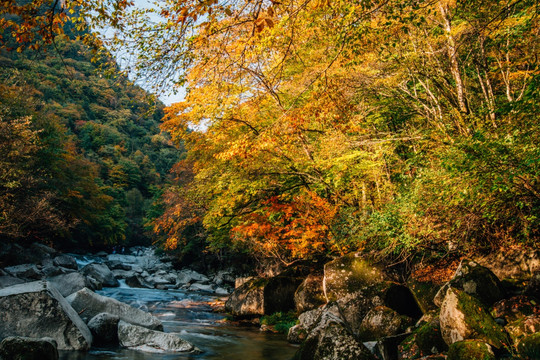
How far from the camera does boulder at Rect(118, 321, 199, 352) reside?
25.1ft

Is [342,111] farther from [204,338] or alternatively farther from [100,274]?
[100,274]

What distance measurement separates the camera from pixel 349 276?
32.8ft

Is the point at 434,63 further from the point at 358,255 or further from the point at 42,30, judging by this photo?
the point at 42,30

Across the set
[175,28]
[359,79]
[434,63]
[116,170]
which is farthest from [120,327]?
[116,170]

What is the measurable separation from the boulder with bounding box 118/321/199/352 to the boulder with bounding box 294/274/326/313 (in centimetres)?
428

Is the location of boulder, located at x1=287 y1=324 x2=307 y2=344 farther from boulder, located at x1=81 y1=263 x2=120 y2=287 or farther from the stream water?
boulder, located at x1=81 y1=263 x2=120 y2=287

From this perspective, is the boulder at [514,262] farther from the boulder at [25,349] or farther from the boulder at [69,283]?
the boulder at [69,283]

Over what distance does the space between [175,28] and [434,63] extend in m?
8.10

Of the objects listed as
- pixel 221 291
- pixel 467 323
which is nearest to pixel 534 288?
pixel 467 323

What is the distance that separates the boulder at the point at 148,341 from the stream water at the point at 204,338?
9.0 inches

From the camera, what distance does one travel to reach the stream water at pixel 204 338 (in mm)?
7246

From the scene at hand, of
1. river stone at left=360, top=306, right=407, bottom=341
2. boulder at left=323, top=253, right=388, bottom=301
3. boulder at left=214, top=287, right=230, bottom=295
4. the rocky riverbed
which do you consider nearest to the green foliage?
the rocky riverbed

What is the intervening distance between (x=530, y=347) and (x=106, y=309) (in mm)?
9273

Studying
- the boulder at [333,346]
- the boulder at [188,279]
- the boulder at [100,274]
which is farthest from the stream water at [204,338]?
the boulder at [188,279]
